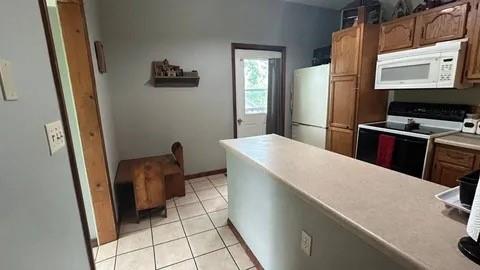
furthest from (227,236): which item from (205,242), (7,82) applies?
(7,82)

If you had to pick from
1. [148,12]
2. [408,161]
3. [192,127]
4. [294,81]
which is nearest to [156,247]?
[192,127]

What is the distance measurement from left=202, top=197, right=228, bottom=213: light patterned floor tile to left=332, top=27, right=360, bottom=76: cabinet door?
2.34 metres

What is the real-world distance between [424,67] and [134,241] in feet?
11.2

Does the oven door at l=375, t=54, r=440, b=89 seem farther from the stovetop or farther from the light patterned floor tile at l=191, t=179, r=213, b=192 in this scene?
the light patterned floor tile at l=191, t=179, r=213, b=192

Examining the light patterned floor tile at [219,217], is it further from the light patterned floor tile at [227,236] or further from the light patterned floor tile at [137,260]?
the light patterned floor tile at [137,260]

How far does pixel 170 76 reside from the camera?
3.16 meters

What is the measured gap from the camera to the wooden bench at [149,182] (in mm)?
2385

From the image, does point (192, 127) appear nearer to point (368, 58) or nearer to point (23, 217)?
point (368, 58)

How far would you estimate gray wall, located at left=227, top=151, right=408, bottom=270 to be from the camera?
2.99ft

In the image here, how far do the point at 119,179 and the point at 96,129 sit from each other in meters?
0.90

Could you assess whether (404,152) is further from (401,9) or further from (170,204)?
(170,204)

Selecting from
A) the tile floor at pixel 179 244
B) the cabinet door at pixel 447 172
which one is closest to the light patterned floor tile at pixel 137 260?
the tile floor at pixel 179 244

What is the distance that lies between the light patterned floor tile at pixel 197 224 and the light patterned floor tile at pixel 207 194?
18.5 inches

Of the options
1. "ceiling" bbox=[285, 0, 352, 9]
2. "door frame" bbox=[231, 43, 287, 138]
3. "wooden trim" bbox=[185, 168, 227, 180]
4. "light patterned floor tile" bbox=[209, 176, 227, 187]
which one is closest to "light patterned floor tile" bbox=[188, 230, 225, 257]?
"light patterned floor tile" bbox=[209, 176, 227, 187]
